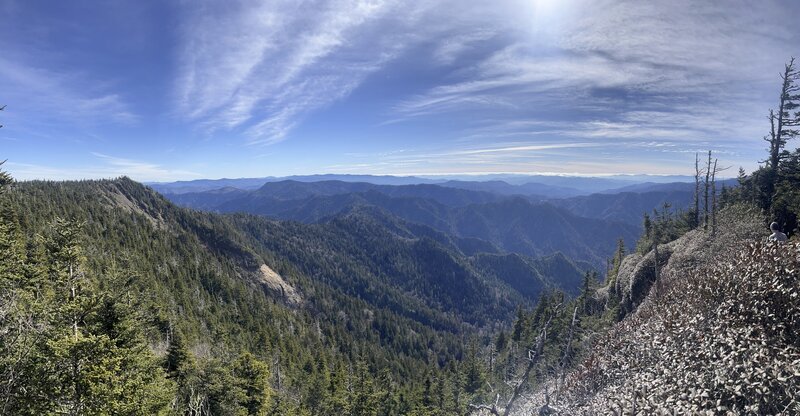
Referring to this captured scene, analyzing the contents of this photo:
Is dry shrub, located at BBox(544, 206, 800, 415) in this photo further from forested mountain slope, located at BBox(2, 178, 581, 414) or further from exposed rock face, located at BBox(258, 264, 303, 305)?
exposed rock face, located at BBox(258, 264, 303, 305)

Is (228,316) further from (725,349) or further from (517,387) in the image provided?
(725,349)

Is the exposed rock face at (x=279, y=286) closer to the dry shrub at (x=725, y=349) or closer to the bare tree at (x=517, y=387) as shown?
the bare tree at (x=517, y=387)

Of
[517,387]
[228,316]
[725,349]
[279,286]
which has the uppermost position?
[725,349]

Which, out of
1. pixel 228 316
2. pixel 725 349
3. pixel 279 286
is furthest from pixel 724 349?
pixel 279 286

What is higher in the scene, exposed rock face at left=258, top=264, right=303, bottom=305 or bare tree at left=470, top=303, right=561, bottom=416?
bare tree at left=470, top=303, right=561, bottom=416

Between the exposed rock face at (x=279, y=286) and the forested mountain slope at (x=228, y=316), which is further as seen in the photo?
the exposed rock face at (x=279, y=286)

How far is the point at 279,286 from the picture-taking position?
5891 inches

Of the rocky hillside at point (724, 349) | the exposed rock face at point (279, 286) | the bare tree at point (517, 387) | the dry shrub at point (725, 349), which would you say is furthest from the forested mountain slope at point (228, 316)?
the dry shrub at point (725, 349)

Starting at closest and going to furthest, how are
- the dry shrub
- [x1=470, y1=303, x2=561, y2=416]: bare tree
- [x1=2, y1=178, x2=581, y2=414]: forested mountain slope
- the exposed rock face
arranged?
the dry shrub, [x1=470, y1=303, x2=561, y2=416]: bare tree, [x1=2, y1=178, x2=581, y2=414]: forested mountain slope, the exposed rock face

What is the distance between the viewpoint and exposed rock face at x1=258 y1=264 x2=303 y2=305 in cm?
14725

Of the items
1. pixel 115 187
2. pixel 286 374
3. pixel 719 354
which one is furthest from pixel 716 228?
pixel 115 187

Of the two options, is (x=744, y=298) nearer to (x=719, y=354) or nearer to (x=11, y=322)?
(x=719, y=354)

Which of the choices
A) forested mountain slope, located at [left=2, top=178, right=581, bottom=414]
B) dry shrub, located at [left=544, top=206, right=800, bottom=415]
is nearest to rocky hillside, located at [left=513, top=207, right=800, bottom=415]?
dry shrub, located at [left=544, top=206, right=800, bottom=415]

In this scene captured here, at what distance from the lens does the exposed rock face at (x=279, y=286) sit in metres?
147
